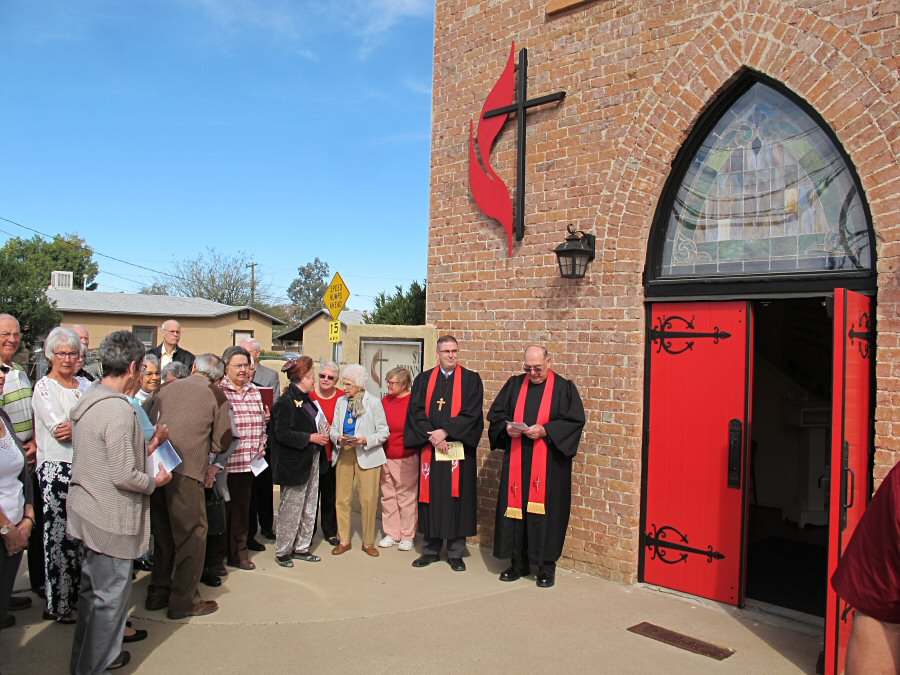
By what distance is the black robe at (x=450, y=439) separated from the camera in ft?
21.8

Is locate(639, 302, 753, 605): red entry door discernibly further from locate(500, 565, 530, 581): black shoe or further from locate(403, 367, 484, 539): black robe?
locate(403, 367, 484, 539): black robe

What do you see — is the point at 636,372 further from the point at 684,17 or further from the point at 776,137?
the point at 684,17

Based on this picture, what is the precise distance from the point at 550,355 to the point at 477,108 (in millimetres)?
2617

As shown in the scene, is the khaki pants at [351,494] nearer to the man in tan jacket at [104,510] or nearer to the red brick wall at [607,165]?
the red brick wall at [607,165]

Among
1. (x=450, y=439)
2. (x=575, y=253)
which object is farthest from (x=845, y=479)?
(x=450, y=439)

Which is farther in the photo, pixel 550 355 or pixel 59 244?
pixel 59 244

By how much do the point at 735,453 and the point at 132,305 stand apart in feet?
110

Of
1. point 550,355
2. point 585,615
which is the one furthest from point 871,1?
point 585,615

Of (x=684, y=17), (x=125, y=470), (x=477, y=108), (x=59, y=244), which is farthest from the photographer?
(x=59, y=244)

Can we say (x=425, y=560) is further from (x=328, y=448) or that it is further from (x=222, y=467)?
(x=222, y=467)

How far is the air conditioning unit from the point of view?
3772cm

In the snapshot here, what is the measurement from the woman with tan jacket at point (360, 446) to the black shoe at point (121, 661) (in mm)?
2692

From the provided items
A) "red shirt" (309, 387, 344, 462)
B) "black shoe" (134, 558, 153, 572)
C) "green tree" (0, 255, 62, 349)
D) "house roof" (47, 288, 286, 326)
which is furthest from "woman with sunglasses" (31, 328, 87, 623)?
"house roof" (47, 288, 286, 326)

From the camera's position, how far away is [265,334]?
122ft
